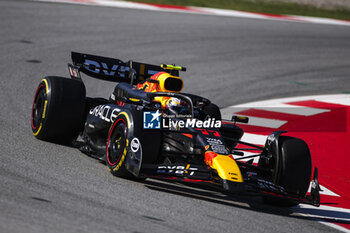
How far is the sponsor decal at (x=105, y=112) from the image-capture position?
7.53 m

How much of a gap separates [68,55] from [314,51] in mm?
7689

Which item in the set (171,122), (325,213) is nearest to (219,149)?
(171,122)

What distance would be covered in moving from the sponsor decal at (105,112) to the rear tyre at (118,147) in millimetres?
368

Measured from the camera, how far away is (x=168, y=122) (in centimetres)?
699

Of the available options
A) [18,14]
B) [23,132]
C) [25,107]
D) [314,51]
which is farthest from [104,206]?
[314,51]

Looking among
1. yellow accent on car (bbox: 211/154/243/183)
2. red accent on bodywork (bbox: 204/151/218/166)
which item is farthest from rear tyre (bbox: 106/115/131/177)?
yellow accent on car (bbox: 211/154/243/183)

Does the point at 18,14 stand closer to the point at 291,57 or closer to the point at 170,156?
the point at 291,57

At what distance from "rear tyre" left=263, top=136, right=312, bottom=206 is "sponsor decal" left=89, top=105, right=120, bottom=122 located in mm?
2164

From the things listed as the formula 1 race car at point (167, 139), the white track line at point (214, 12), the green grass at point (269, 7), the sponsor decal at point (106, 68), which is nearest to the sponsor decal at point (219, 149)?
the formula 1 race car at point (167, 139)

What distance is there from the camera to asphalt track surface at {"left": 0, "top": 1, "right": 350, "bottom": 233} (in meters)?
5.52

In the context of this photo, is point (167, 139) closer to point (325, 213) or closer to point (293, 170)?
point (293, 170)

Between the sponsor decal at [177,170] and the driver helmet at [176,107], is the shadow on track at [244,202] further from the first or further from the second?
the driver helmet at [176,107]

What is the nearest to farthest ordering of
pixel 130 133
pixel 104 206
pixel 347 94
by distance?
1. pixel 104 206
2. pixel 130 133
3. pixel 347 94

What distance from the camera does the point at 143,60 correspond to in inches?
569
